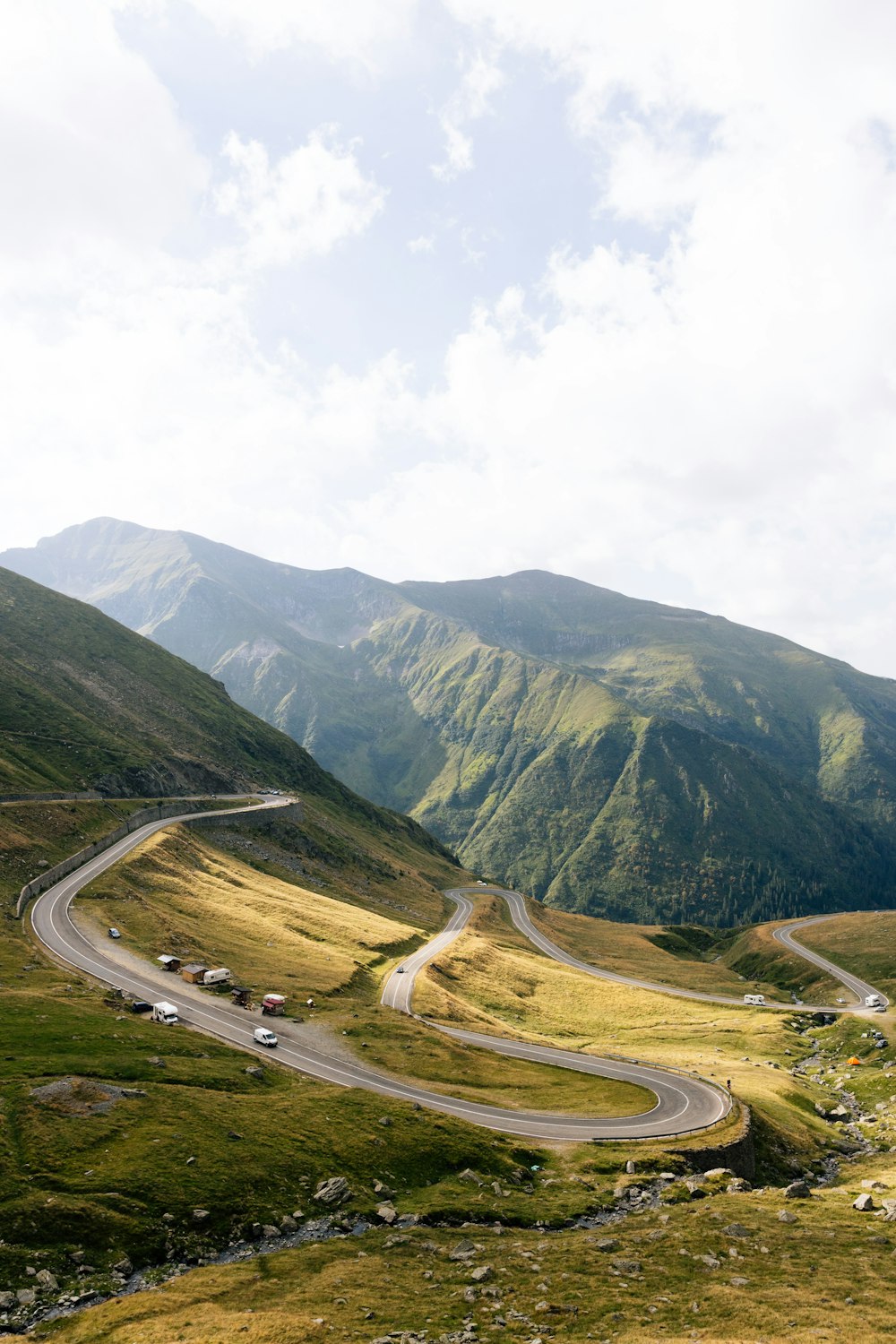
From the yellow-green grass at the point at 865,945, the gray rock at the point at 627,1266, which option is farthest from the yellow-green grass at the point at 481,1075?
the yellow-green grass at the point at 865,945

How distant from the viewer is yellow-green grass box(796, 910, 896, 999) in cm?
15525

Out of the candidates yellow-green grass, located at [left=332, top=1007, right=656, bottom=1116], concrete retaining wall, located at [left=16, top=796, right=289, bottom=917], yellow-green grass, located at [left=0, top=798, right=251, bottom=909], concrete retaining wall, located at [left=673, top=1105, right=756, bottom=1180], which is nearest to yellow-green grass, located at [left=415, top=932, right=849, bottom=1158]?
concrete retaining wall, located at [left=673, top=1105, right=756, bottom=1180]

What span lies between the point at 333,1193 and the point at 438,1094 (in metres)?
20.8

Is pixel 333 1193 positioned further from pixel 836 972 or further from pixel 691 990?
pixel 836 972

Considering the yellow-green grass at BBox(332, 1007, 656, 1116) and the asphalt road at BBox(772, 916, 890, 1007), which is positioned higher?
the yellow-green grass at BBox(332, 1007, 656, 1116)

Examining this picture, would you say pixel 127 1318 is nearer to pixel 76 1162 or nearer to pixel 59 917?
pixel 76 1162

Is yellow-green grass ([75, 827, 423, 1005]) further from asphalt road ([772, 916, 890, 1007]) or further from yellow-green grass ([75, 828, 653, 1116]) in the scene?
asphalt road ([772, 916, 890, 1007])

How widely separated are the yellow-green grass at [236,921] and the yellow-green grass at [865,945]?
4164 inches

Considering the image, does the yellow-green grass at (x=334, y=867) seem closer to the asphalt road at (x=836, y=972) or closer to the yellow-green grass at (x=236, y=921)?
the yellow-green grass at (x=236, y=921)

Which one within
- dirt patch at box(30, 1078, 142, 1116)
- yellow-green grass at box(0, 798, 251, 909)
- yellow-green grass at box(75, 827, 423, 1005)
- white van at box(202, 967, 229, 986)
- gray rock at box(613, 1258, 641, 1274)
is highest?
gray rock at box(613, 1258, 641, 1274)

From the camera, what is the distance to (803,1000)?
14588 cm

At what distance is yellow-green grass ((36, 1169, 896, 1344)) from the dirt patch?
13.6 m

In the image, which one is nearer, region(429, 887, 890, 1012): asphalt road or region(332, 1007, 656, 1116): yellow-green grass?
region(332, 1007, 656, 1116): yellow-green grass

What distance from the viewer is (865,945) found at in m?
175
